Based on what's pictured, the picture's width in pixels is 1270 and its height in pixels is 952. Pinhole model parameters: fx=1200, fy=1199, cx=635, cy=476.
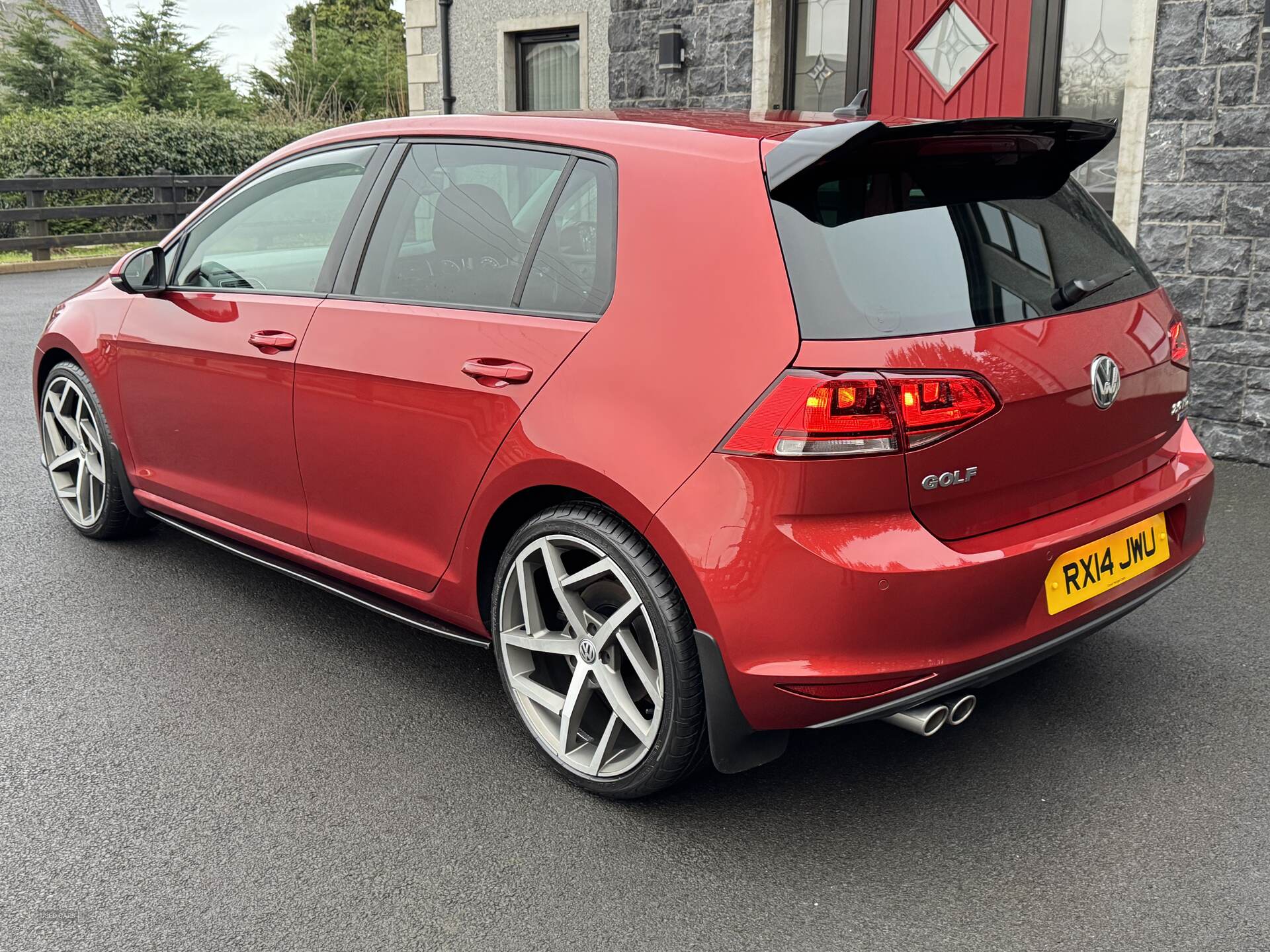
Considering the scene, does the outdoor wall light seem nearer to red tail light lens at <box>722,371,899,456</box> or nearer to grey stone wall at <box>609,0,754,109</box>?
grey stone wall at <box>609,0,754,109</box>

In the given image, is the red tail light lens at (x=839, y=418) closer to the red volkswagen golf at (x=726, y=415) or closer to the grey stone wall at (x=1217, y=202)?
the red volkswagen golf at (x=726, y=415)

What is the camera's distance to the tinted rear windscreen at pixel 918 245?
264 centimetres

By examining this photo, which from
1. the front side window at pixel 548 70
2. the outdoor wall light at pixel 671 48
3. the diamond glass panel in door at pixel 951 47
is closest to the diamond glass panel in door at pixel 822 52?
the diamond glass panel in door at pixel 951 47

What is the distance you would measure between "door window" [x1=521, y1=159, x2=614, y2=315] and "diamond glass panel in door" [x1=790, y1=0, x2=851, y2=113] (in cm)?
624

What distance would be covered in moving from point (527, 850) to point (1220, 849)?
1.67 metres

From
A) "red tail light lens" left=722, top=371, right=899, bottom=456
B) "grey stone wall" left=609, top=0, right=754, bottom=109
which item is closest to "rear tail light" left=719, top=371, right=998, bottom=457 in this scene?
"red tail light lens" left=722, top=371, right=899, bottom=456

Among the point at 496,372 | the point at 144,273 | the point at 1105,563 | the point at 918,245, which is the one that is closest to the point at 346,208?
the point at 496,372

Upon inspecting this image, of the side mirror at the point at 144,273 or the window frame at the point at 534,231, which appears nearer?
the window frame at the point at 534,231

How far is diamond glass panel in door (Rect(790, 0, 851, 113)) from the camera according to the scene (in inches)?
351

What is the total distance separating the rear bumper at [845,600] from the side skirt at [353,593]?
101 centimetres

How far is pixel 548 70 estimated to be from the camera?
40.8 feet

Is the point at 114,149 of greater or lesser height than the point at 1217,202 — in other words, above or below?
above

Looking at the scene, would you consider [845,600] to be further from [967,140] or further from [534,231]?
[534,231]

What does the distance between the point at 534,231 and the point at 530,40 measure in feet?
32.9
